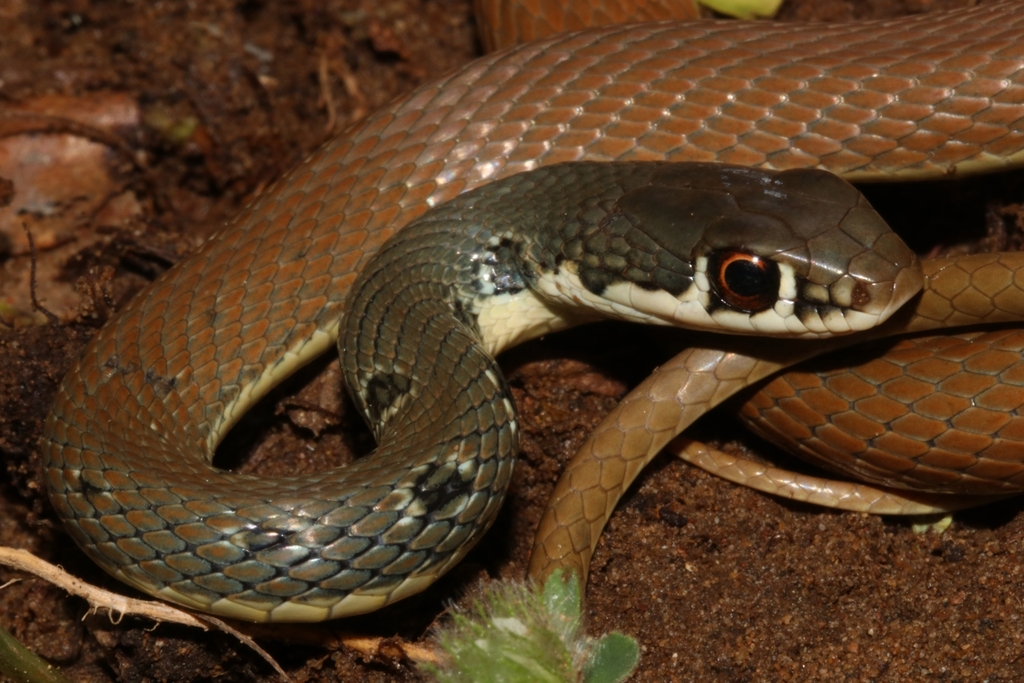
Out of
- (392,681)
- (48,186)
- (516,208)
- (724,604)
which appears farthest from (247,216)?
(724,604)

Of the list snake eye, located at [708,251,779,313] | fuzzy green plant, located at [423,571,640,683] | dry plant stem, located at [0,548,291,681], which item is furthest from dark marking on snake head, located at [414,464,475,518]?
snake eye, located at [708,251,779,313]

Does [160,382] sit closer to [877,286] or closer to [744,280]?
[744,280]

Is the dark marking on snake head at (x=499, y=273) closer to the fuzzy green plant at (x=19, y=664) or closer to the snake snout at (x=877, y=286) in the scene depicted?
the snake snout at (x=877, y=286)

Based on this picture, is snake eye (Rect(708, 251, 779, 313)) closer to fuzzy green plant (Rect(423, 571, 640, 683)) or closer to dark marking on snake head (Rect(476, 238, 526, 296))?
dark marking on snake head (Rect(476, 238, 526, 296))

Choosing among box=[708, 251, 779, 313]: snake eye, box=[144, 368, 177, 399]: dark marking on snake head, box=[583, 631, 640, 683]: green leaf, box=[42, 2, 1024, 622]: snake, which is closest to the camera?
box=[583, 631, 640, 683]: green leaf

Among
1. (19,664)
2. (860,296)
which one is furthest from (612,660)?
(19,664)

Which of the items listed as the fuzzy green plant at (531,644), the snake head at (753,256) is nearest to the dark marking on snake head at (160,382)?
the fuzzy green plant at (531,644)

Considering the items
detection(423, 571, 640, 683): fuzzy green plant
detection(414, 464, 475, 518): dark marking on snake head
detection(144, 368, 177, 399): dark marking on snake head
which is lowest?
detection(423, 571, 640, 683): fuzzy green plant
